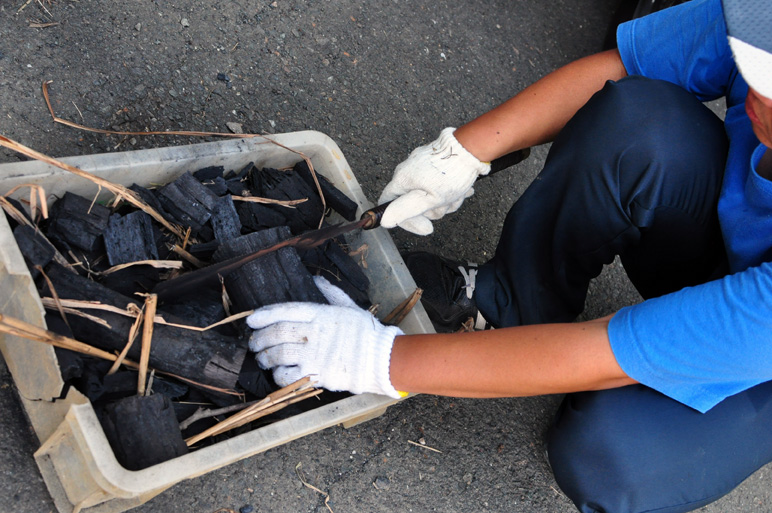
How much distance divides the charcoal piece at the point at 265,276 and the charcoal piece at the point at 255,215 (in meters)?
0.10

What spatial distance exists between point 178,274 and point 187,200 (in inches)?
7.1

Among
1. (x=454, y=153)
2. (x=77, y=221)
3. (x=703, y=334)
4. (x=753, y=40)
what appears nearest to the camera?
(x=753, y=40)

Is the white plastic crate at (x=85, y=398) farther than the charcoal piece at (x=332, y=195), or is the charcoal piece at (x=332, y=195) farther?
the charcoal piece at (x=332, y=195)

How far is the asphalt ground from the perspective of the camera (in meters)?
1.68

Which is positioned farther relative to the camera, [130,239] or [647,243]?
[647,243]

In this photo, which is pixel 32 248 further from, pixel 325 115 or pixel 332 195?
pixel 325 115

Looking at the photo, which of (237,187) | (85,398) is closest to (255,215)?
(237,187)

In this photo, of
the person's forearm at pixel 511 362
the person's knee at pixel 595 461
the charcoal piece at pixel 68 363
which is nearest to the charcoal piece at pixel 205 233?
the charcoal piece at pixel 68 363

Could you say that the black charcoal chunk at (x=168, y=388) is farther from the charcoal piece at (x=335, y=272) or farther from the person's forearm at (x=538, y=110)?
the person's forearm at (x=538, y=110)

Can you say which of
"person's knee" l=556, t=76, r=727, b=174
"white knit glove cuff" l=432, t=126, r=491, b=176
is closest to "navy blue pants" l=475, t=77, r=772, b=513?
"person's knee" l=556, t=76, r=727, b=174

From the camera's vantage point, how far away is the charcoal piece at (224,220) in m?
1.56

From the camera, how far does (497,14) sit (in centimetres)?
284

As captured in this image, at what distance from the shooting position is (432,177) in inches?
62.1

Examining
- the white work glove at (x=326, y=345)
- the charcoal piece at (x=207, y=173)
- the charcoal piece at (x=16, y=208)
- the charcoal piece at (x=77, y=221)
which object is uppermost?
the charcoal piece at (x=16, y=208)
